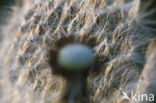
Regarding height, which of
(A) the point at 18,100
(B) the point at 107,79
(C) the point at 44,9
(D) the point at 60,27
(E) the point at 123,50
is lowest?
(A) the point at 18,100

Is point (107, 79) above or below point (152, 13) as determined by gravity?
below

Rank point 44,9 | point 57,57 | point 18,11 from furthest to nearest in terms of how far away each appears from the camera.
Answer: point 18,11, point 44,9, point 57,57

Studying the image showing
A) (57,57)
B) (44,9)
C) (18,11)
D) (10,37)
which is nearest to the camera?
(57,57)

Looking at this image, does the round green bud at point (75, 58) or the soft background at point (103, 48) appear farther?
the soft background at point (103, 48)

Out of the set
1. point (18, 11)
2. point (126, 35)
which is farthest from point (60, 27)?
point (18, 11)

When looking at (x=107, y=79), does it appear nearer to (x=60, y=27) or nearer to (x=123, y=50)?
(x=123, y=50)
